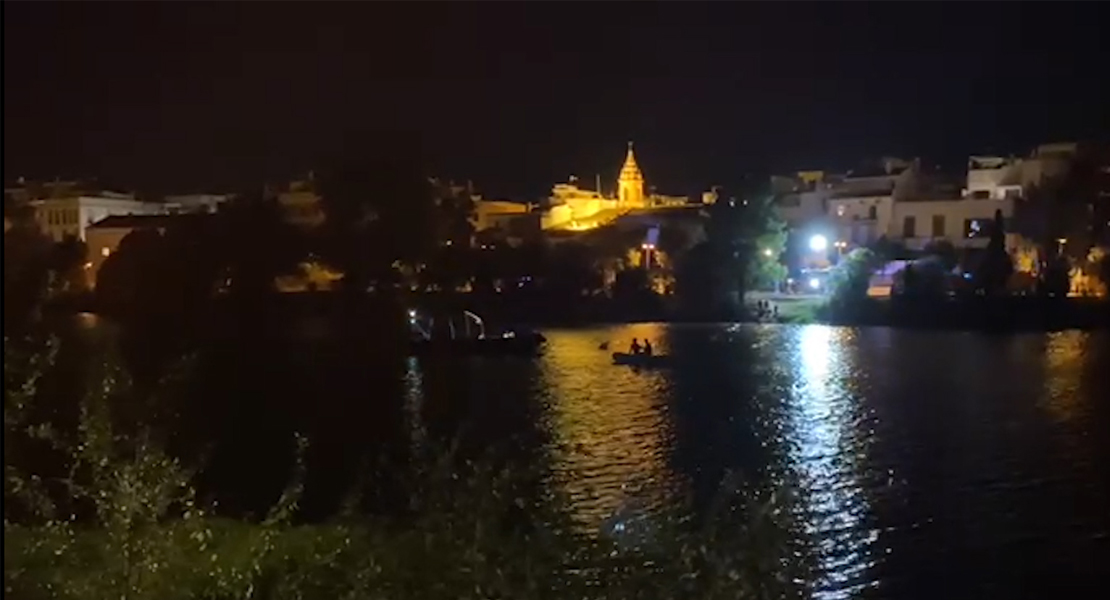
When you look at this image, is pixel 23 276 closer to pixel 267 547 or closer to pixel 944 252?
pixel 267 547

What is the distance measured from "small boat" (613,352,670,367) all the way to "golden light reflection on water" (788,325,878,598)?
2.33 feet

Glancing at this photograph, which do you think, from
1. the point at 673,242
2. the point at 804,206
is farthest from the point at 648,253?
the point at 804,206

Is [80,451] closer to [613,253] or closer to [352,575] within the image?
[352,575]

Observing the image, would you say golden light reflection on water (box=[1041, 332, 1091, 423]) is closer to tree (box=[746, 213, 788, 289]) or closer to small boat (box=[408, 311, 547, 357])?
tree (box=[746, 213, 788, 289])

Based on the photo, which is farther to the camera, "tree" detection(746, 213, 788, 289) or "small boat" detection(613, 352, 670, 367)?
"tree" detection(746, 213, 788, 289)

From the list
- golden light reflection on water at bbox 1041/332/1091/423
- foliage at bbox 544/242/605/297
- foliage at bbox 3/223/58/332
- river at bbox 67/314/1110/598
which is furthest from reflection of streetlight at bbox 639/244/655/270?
foliage at bbox 3/223/58/332

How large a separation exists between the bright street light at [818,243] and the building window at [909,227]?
0.62 meters

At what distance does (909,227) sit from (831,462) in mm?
6290

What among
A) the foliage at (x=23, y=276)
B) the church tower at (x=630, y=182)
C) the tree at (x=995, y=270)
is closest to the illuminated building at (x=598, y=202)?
the church tower at (x=630, y=182)

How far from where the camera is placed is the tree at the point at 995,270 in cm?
817

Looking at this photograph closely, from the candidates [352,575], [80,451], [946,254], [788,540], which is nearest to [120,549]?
[80,451]

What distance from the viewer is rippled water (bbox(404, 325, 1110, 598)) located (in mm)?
3025

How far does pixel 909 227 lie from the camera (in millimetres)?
9906

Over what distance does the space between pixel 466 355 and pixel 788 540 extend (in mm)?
4524
